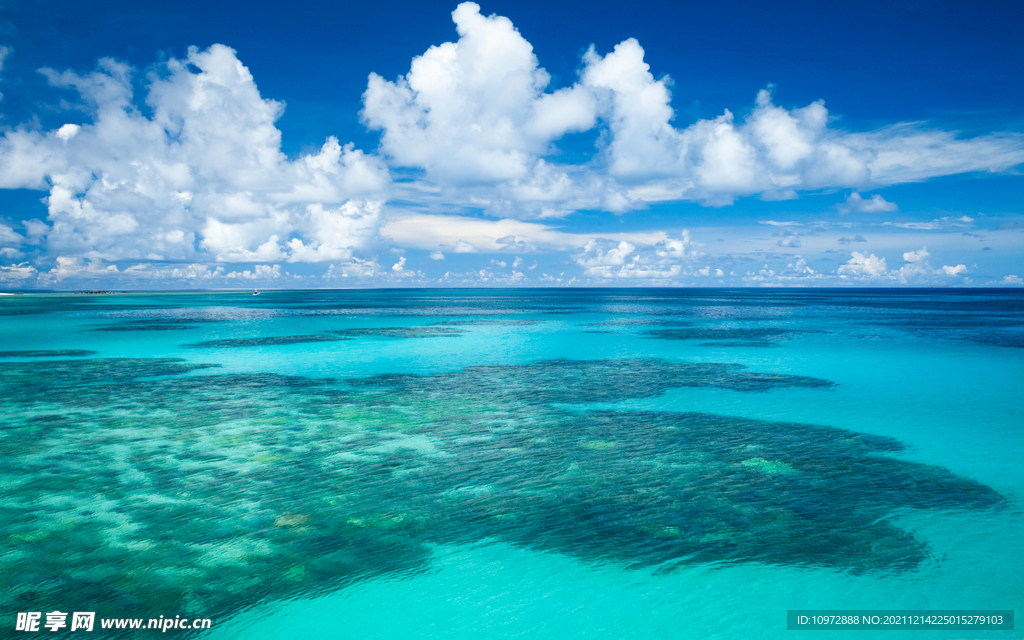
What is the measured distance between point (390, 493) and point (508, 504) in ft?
10.1

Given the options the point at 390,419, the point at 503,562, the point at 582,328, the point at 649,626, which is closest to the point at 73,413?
the point at 390,419

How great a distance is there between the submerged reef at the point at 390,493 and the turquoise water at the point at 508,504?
68 mm

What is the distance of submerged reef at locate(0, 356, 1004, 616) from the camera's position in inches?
414

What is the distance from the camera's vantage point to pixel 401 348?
45188 millimetres

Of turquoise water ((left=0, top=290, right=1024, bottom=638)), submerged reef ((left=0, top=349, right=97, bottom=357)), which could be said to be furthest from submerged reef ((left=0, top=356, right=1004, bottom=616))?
submerged reef ((left=0, top=349, right=97, bottom=357))

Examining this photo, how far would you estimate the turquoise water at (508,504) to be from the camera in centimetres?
959

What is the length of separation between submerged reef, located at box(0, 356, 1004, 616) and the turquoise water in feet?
0.22

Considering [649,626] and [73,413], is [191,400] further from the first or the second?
[649,626]

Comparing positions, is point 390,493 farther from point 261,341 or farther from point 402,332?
point 402,332

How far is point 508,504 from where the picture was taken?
519 inches
